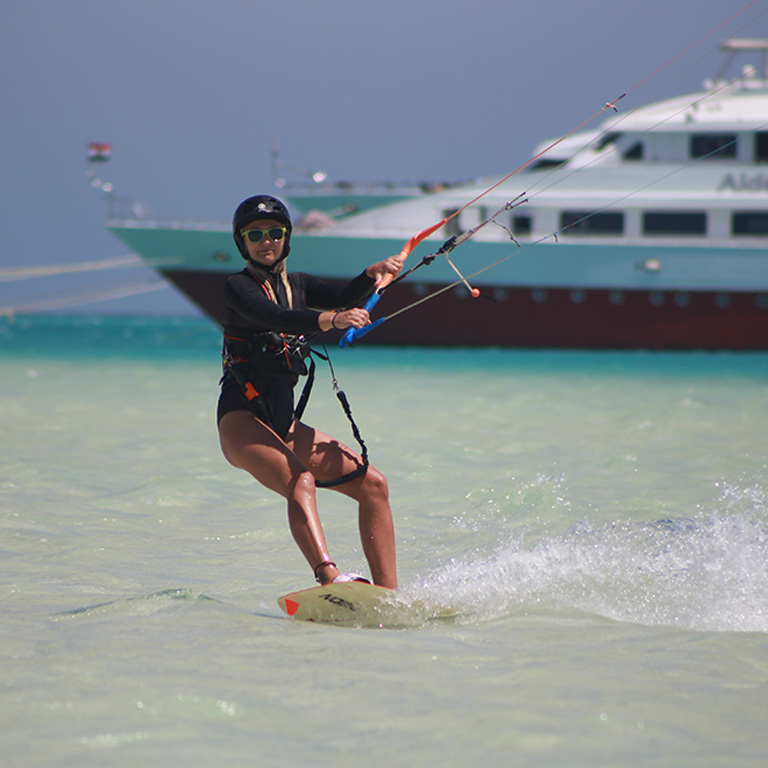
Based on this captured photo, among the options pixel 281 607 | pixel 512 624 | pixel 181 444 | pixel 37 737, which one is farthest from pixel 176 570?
pixel 181 444

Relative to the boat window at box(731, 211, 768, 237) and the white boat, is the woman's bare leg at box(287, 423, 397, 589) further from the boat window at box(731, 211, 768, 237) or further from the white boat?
the boat window at box(731, 211, 768, 237)

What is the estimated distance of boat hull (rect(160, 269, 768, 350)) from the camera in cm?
2642

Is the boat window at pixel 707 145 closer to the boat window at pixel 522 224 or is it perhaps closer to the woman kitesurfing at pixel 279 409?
the boat window at pixel 522 224

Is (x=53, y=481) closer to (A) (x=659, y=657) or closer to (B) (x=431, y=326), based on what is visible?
(A) (x=659, y=657)

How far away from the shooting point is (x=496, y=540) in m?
6.38

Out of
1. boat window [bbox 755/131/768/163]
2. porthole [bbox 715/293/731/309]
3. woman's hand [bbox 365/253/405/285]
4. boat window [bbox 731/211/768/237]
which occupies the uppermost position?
boat window [bbox 755/131/768/163]

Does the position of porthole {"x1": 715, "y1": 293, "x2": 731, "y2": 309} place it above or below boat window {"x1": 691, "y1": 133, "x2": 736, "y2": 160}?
below

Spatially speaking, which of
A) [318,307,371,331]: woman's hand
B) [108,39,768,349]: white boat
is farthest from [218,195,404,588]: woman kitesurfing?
[108,39,768,349]: white boat

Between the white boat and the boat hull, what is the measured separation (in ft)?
0.12

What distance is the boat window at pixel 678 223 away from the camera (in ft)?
85.6

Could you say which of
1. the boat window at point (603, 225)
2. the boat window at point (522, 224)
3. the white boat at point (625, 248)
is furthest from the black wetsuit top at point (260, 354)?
the boat window at point (522, 224)

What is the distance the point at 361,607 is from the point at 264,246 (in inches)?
69.0

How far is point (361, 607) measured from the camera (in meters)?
4.10

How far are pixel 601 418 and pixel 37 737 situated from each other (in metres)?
11.6
